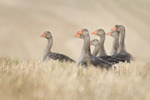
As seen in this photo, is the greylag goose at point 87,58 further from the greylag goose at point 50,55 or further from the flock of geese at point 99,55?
the greylag goose at point 50,55

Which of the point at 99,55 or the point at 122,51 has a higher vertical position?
the point at 122,51

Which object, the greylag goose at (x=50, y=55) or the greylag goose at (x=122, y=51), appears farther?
the greylag goose at (x=50, y=55)

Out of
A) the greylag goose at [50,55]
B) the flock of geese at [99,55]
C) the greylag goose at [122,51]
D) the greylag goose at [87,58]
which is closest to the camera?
the greylag goose at [87,58]

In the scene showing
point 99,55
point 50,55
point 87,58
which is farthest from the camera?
point 99,55

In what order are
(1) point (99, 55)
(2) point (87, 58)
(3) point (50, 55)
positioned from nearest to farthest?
(2) point (87, 58), (3) point (50, 55), (1) point (99, 55)

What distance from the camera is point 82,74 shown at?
5.60 meters

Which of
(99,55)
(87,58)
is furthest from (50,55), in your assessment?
(87,58)

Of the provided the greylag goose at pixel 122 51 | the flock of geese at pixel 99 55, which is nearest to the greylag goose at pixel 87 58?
the flock of geese at pixel 99 55

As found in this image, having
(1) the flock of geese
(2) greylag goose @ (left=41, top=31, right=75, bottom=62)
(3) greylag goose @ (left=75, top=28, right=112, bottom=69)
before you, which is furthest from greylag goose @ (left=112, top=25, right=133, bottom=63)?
(2) greylag goose @ (left=41, top=31, right=75, bottom=62)

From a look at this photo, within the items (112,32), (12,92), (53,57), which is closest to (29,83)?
(12,92)

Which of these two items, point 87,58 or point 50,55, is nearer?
point 87,58

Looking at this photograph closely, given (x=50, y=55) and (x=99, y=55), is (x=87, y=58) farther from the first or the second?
(x=99, y=55)

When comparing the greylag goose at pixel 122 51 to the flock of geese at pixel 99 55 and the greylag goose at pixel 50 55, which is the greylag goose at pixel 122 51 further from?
the greylag goose at pixel 50 55

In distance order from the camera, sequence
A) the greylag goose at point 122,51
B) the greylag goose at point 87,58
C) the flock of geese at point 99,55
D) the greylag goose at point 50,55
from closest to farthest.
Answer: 1. the greylag goose at point 87,58
2. the flock of geese at point 99,55
3. the greylag goose at point 122,51
4. the greylag goose at point 50,55
